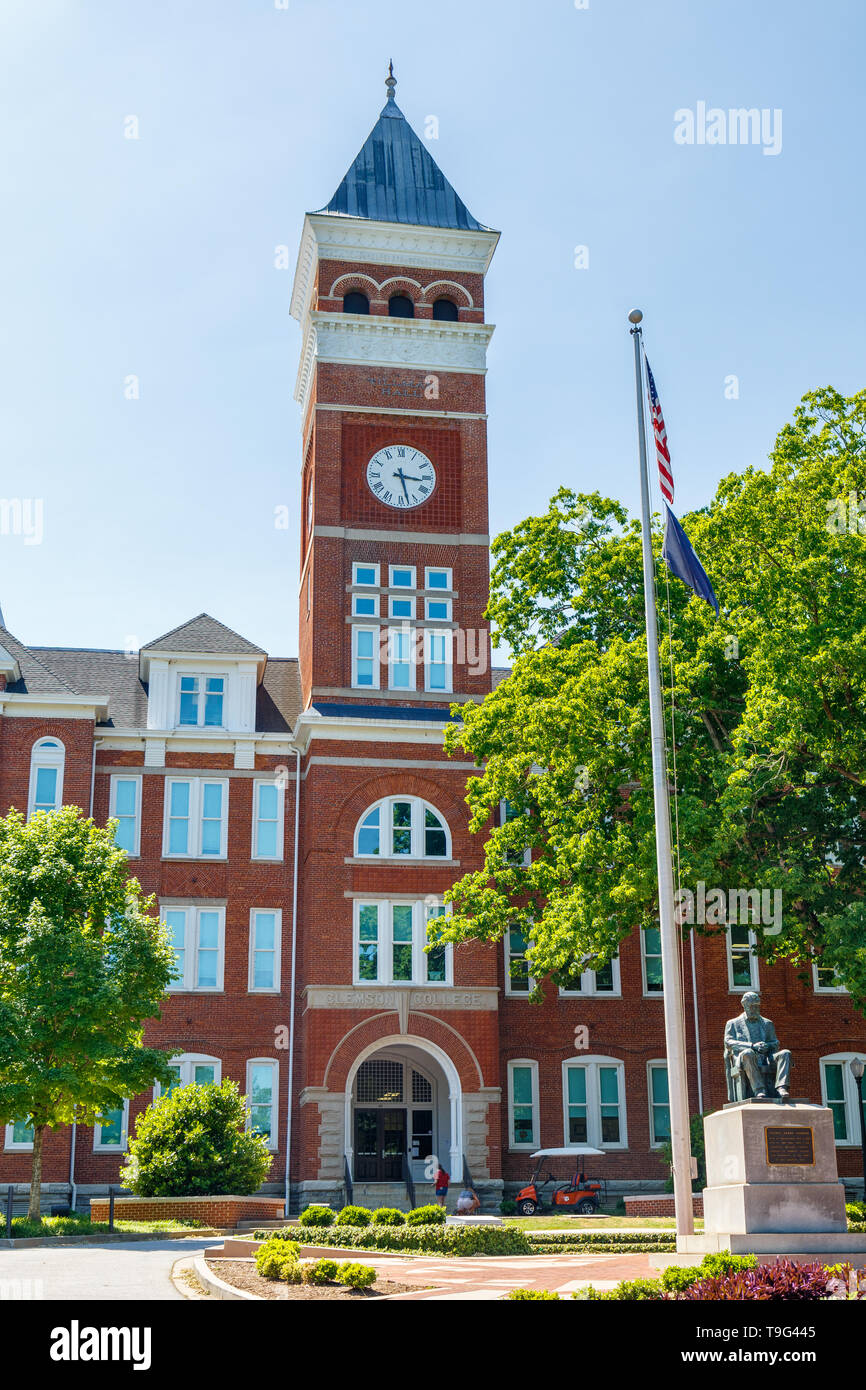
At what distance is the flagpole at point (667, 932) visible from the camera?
757 inches

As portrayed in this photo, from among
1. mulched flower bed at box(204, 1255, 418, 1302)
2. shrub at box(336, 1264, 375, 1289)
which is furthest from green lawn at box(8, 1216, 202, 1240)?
shrub at box(336, 1264, 375, 1289)

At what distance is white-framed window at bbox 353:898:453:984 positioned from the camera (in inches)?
1454

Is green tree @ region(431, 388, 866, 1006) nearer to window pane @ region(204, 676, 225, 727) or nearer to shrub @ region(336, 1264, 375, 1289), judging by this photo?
window pane @ region(204, 676, 225, 727)

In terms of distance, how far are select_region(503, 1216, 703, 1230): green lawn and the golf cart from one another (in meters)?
2.79

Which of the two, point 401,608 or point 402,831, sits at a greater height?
point 401,608

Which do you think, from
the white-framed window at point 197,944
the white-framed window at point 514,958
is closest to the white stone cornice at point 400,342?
the white-framed window at point 197,944

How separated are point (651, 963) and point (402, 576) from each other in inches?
526

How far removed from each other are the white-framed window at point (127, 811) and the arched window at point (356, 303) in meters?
15.4

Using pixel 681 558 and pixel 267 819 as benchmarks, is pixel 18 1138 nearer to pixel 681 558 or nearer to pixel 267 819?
pixel 267 819

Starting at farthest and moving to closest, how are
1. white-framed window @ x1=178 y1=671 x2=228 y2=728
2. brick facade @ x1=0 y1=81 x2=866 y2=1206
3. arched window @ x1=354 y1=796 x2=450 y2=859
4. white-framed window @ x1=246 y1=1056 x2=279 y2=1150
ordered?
white-framed window @ x1=178 y1=671 x2=228 y2=728, arched window @ x1=354 y1=796 x2=450 y2=859, white-framed window @ x1=246 y1=1056 x2=279 y2=1150, brick facade @ x1=0 y1=81 x2=866 y2=1206

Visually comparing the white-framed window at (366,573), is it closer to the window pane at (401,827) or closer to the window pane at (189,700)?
the window pane at (189,700)

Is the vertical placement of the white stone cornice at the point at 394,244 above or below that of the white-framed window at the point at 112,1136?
above

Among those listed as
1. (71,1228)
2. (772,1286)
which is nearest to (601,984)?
(71,1228)

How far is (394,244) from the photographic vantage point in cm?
4275
